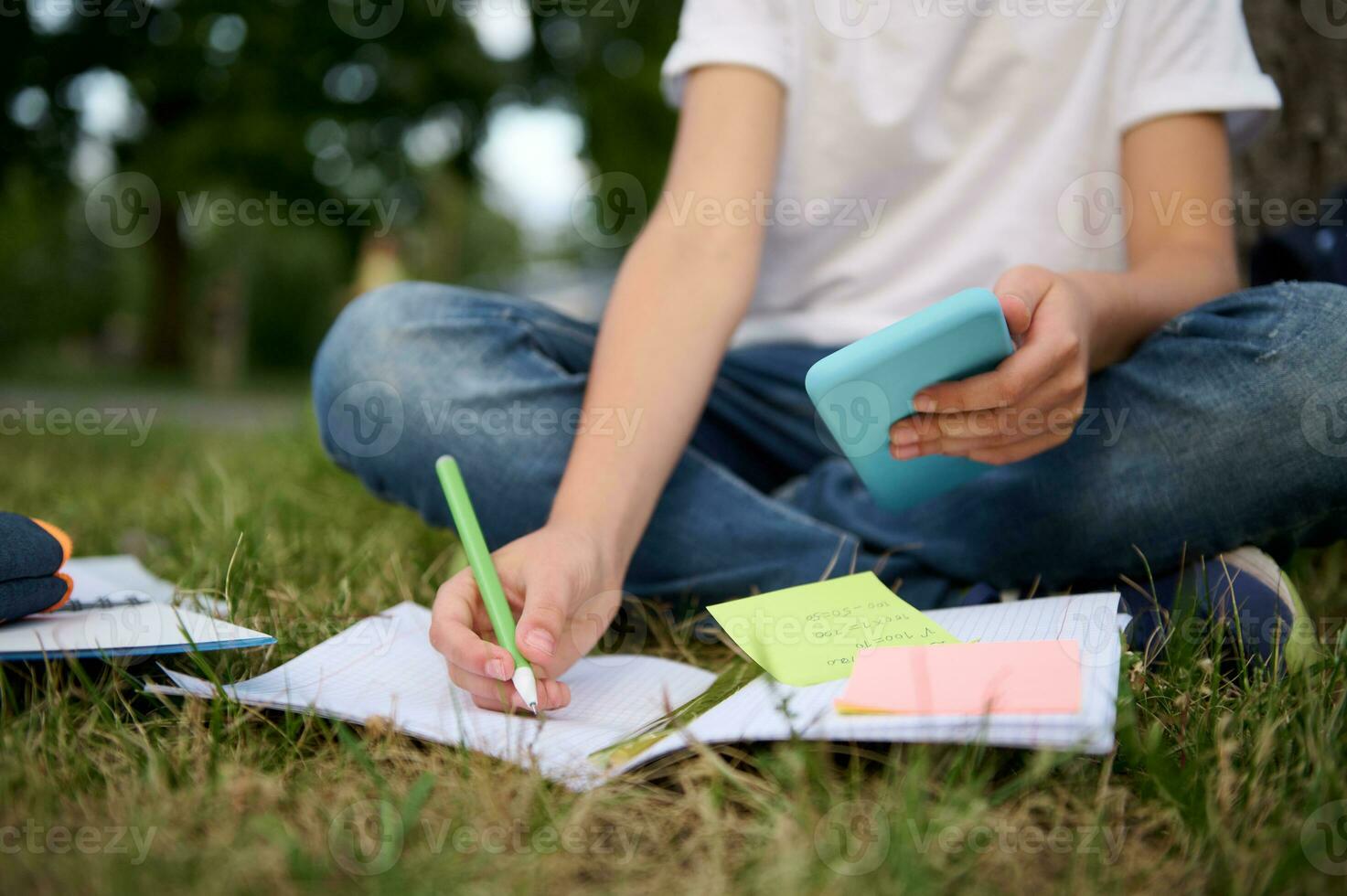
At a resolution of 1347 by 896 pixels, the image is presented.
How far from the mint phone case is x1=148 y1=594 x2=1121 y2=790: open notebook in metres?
0.21

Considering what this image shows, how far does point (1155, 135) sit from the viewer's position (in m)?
1.18

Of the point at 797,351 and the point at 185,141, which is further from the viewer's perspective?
the point at 185,141

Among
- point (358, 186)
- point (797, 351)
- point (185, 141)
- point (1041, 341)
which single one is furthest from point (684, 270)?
point (358, 186)

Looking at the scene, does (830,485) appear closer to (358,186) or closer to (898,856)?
(898,856)

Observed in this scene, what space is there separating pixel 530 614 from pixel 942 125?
0.87m

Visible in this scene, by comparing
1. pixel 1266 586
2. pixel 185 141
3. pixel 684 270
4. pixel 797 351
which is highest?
pixel 185 141

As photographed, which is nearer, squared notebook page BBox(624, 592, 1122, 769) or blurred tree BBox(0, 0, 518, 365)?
squared notebook page BBox(624, 592, 1122, 769)

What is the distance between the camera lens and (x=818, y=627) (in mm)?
864

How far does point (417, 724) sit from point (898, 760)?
354mm

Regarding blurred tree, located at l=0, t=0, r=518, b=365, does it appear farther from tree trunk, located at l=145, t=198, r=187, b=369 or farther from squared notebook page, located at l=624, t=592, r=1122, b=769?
squared notebook page, located at l=624, t=592, r=1122, b=769

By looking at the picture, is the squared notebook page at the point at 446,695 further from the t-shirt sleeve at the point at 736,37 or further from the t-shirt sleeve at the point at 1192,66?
the t-shirt sleeve at the point at 1192,66

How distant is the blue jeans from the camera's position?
983mm

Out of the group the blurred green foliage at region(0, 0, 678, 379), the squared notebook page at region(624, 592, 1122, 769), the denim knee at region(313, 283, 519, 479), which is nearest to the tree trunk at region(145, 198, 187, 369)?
the blurred green foliage at region(0, 0, 678, 379)

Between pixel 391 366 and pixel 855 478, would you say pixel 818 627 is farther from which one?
pixel 391 366
